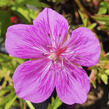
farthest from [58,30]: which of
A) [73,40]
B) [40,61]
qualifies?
[40,61]

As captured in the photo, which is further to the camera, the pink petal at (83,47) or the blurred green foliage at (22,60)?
the blurred green foliage at (22,60)

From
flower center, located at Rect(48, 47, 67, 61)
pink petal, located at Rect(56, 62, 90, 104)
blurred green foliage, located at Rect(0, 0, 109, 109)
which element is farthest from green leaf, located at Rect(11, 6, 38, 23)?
pink petal, located at Rect(56, 62, 90, 104)

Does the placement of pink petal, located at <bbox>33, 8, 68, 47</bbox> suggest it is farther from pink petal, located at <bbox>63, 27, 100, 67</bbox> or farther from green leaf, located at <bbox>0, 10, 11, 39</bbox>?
green leaf, located at <bbox>0, 10, 11, 39</bbox>

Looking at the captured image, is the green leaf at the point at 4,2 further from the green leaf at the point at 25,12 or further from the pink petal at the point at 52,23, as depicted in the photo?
the pink petal at the point at 52,23

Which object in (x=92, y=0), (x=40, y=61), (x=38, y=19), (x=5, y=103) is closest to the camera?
(x=38, y=19)

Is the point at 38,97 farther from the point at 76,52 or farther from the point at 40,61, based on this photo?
the point at 76,52

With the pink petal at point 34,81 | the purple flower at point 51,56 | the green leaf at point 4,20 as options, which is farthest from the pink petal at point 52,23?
the green leaf at point 4,20
